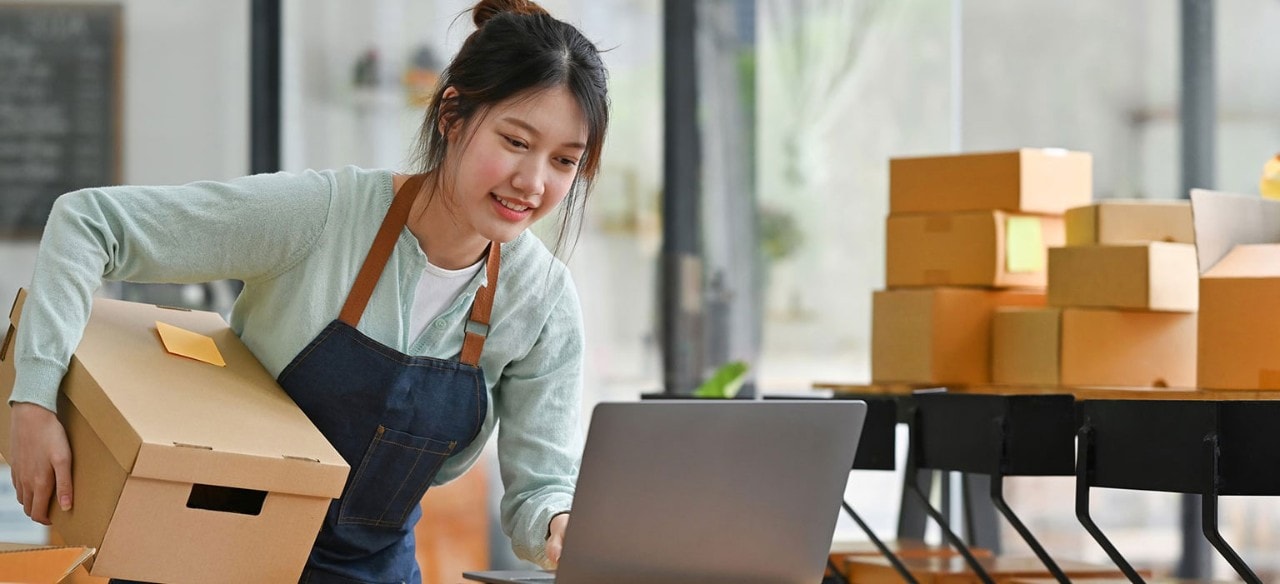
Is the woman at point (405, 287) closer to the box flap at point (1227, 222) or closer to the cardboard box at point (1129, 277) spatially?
the box flap at point (1227, 222)

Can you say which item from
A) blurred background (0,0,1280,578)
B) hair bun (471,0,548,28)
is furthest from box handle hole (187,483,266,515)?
blurred background (0,0,1280,578)

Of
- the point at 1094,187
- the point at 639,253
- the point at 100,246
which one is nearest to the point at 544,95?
the point at 100,246

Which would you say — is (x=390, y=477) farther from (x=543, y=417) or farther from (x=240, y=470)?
(x=240, y=470)

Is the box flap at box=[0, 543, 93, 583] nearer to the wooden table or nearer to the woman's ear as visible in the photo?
the woman's ear

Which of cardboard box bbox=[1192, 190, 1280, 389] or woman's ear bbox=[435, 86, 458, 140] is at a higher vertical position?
woman's ear bbox=[435, 86, 458, 140]

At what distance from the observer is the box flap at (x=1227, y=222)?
7.07 ft

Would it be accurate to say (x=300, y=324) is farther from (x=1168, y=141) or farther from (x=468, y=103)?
(x=1168, y=141)

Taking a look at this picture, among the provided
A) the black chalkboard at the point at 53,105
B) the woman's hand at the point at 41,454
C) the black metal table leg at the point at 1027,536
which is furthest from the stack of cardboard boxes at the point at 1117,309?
the black chalkboard at the point at 53,105

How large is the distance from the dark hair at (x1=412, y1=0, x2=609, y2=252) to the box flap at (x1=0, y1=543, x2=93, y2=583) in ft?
1.91

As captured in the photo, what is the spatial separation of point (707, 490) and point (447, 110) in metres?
0.55

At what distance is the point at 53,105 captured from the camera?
13.3 ft

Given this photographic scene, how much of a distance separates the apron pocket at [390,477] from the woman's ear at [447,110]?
344 mm

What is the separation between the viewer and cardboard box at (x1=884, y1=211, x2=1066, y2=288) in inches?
105

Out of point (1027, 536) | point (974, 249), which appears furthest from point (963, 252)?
point (1027, 536)
